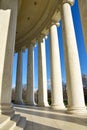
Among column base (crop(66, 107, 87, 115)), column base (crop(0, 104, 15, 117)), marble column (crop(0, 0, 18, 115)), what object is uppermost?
marble column (crop(0, 0, 18, 115))

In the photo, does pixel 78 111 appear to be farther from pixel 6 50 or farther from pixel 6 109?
pixel 6 50

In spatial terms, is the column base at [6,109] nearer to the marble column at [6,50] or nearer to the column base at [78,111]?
the marble column at [6,50]

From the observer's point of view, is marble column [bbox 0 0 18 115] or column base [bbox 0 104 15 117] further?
marble column [bbox 0 0 18 115]

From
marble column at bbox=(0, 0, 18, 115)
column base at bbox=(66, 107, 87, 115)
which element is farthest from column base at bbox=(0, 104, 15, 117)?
column base at bbox=(66, 107, 87, 115)

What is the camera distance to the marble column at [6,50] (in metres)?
129

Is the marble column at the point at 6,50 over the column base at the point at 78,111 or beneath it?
over

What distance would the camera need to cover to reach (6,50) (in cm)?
14388

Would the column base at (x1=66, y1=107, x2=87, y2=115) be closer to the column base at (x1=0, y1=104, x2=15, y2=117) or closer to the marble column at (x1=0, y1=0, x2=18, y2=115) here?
the marble column at (x1=0, y1=0, x2=18, y2=115)

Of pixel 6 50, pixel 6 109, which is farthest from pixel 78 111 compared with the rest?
pixel 6 50

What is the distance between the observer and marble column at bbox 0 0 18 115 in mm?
129250

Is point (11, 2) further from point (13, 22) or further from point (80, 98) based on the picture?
point (80, 98)

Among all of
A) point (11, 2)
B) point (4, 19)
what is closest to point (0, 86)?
point (4, 19)

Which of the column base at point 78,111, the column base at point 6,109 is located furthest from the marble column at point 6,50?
the column base at point 78,111

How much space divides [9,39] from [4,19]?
2360cm
